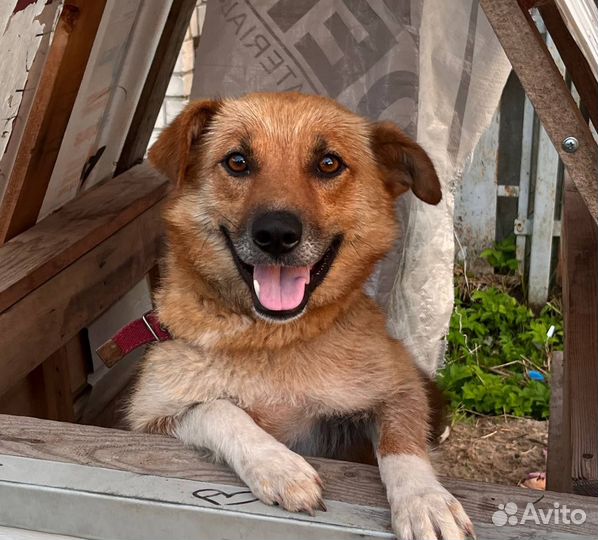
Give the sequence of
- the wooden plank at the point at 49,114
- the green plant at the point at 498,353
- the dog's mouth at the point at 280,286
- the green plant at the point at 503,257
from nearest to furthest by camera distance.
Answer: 1. the dog's mouth at the point at 280,286
2. the wooden plank at the point at 49,114
3. the green plant at the point at 498,353
4. the green plant at the point at 503,257

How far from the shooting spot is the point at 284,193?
2.26m

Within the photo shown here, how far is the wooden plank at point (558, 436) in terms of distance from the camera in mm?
2469

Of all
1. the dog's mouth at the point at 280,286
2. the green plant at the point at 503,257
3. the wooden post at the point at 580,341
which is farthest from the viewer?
the green plant at the point at 503,257

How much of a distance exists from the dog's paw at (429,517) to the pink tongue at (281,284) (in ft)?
2.23

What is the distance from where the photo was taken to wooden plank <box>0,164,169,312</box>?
272cm

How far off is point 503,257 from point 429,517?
13.5 ft

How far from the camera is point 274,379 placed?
2273 mm

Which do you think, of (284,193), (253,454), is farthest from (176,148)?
(253,454)

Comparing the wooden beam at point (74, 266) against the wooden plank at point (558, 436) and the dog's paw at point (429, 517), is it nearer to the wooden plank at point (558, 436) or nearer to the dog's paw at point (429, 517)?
the dog's paw at point (429, 517)

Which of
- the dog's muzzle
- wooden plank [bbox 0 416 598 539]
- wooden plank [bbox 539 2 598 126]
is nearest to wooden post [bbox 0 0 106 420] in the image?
the dog's muzzle

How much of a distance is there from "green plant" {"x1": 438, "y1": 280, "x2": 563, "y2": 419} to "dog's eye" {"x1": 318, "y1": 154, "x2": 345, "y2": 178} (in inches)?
90.7

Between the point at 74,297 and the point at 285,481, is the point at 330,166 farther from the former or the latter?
the point at 74,297

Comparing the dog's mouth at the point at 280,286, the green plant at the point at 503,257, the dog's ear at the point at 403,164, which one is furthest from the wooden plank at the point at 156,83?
the green plant at the point at 503,257

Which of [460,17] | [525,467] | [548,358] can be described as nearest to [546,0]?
[460,17]
